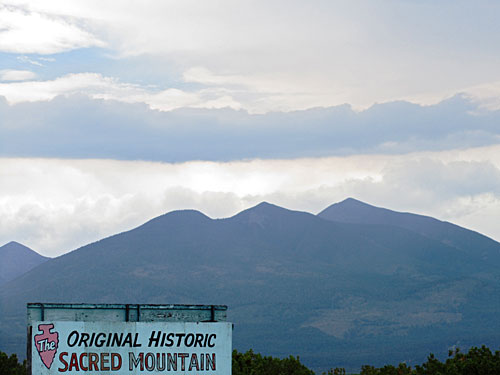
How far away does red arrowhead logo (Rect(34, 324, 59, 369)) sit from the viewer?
1501 inches

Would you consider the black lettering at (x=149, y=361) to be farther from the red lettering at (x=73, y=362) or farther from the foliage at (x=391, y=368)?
the foliage at (x=391, y=368)

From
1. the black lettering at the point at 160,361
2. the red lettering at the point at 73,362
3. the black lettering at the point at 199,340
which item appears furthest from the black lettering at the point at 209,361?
the red lettering at the point at 73,362

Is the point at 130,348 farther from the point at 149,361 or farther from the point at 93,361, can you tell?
the point at 93,361

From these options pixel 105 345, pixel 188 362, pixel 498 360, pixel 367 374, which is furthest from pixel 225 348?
pixel 367 374

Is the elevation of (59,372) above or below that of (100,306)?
below

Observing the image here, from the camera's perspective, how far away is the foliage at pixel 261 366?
7006 centimetres

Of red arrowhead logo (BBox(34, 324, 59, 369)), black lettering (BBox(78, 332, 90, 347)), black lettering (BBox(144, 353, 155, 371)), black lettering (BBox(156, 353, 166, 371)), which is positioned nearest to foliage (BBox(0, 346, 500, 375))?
black lettering (BBox(156, 353, 166, 371))

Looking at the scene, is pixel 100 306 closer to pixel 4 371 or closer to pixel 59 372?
pixel 59 372

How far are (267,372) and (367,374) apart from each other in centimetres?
975

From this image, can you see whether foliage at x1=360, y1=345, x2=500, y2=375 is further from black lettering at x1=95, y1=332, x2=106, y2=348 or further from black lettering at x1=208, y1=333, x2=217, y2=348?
black lettering at x1=95, y1=332, x2=106, y2=348

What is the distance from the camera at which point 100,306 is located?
3947cm

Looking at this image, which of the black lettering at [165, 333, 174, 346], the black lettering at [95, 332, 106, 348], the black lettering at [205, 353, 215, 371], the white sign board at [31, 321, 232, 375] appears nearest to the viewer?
the white sign board at [31, 321, 232, 375]

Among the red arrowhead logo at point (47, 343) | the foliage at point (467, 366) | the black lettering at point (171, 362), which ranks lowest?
the foliage at point (467, 366)

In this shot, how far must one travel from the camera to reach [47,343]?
38.2 metres
